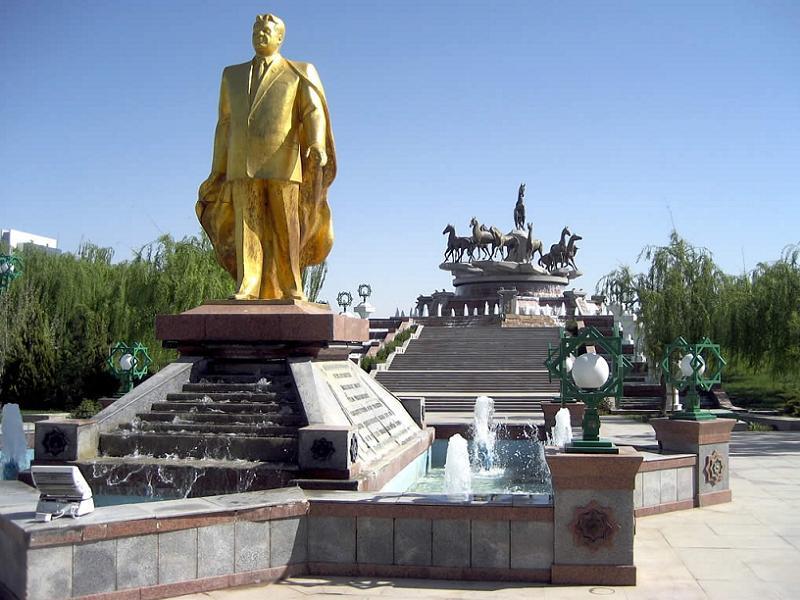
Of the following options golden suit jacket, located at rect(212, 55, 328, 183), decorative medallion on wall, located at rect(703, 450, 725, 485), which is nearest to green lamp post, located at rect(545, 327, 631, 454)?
decorative medallion on wall, located at rect(703, 450, 725, 485)

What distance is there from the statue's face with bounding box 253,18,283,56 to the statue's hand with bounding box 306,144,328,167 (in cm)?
122

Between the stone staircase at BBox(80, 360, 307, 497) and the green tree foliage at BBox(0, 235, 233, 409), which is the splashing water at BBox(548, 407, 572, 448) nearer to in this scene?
the stone staircase at BBox(80, 360, 307, 497)

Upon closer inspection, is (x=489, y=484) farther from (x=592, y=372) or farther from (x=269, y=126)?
(x=269, y=126)

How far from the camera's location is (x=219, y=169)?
9.63 metres

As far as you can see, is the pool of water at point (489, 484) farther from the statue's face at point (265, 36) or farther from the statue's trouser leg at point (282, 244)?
the statue's face at point (265, 36)

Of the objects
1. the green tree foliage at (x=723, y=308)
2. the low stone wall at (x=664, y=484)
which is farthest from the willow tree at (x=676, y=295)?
the low stone wall at (x=664, y=484)

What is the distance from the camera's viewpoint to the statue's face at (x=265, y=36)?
9273 mm

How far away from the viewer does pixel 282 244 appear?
9633 millimetres

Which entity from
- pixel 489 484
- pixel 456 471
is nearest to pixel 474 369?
pixel 489 484

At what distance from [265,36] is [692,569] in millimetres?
6858

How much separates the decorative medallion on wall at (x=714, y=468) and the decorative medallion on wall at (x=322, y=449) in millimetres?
4078

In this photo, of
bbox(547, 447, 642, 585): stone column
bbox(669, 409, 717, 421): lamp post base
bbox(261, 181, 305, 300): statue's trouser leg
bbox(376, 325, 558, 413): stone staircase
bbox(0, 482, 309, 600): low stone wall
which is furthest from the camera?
bbox(376, 325, 558, 413): stone staircase

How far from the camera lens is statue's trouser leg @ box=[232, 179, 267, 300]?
927 centimetres

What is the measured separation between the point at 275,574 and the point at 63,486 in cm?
154
